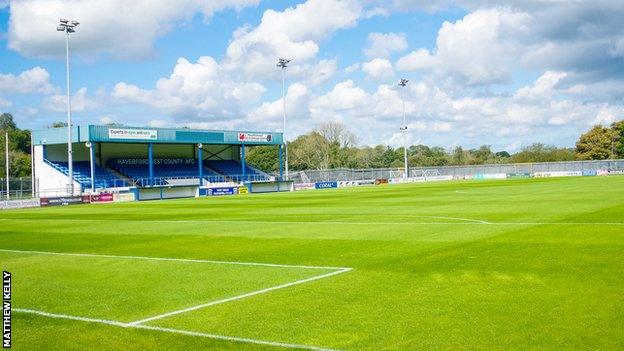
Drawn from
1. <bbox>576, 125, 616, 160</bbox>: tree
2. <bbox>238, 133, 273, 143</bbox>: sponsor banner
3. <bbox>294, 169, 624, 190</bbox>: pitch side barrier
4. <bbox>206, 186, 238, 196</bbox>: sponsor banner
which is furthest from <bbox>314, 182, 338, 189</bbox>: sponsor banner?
<bbox>576, 125, 616, 160</bbox>: tree

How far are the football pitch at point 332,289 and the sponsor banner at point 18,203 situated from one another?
99.3ft

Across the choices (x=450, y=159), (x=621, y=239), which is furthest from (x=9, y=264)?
(x=450, y=159)

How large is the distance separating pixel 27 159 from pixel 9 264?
81132mm

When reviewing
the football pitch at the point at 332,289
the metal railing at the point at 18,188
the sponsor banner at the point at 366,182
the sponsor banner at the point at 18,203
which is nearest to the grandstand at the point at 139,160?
the metal railing at the point at 18,188

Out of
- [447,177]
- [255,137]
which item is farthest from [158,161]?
[447,177]

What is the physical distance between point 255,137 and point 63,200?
32.9m

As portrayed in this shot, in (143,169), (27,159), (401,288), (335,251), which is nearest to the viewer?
(401,288)

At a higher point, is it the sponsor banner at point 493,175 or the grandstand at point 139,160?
the grandstand at point 139,160

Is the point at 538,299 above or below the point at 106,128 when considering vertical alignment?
below

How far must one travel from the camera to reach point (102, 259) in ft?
50.3

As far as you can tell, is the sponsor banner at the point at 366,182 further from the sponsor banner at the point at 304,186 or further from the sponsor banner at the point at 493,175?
the sponsor banner at the point at 493,175

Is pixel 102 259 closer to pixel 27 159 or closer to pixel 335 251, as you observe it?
pixel 335 251

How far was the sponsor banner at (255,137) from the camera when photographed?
77438mm

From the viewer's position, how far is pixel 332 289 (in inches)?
403
